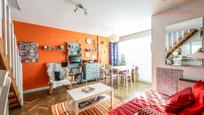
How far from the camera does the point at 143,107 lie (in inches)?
60.9

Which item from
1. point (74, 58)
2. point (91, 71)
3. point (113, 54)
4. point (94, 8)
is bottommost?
point (91, 71)

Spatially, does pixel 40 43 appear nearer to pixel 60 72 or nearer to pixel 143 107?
pixel 60 72

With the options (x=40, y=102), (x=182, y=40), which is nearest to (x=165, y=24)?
(x=182, y=40)

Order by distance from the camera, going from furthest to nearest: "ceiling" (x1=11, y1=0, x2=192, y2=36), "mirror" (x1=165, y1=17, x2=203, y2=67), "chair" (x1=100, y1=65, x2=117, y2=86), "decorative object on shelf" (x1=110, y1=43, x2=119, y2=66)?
"decorative object on shelf" (x1=110, y1=43, x2=119, y2=66)
"chair" (x1=100, y1=65, x2=117, y2=86)
"ceiling" (x1=11, y1=0, x2=192, y2=36)
"mirror" (x1=165, y1=17, x2=203, y2=67)

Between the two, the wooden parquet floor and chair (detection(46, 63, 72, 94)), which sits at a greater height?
chair (detection(46, 63, 72, 94))

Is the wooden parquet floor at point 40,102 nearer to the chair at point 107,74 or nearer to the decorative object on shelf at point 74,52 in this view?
the chair at point 107,74

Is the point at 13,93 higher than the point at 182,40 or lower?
lower

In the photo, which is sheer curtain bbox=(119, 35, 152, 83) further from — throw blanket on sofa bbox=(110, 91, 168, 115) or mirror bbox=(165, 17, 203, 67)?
throw blanket on sofa bbox=(110, 91, 168, 115)

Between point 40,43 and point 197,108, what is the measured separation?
4.22 meters

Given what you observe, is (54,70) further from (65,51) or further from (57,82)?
(65,51)

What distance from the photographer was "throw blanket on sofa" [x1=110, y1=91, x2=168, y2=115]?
1365 millimetres

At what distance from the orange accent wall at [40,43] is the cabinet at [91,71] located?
98cm

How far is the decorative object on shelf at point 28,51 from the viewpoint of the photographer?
3.34m

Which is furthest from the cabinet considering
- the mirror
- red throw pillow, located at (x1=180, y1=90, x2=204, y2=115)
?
red throw pillow, located at (x1=180, y1=90, x2=204, y2=115)
